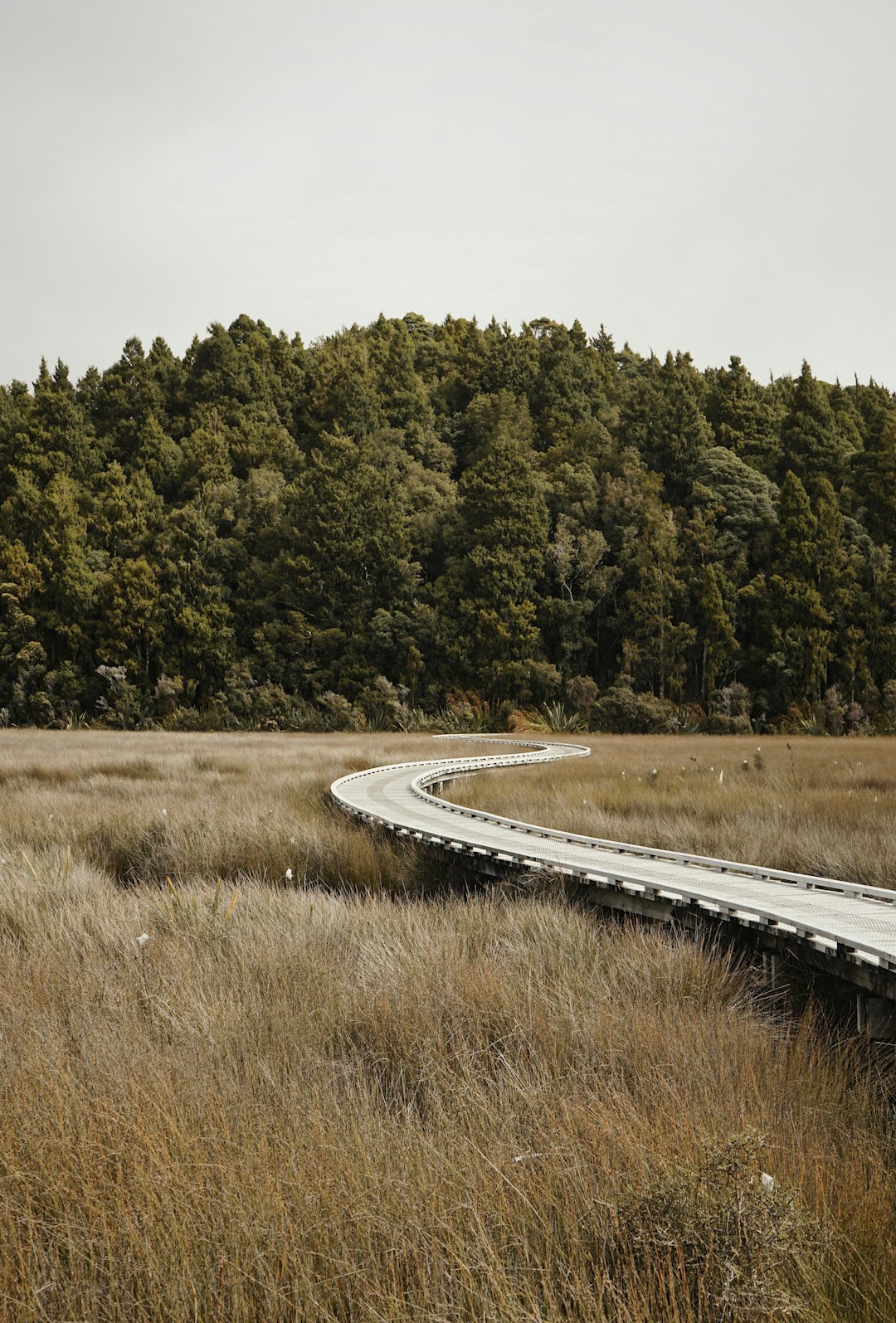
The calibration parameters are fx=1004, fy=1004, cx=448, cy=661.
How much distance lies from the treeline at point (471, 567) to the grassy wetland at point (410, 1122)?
95.7 ft

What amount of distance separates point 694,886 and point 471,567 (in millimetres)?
32570

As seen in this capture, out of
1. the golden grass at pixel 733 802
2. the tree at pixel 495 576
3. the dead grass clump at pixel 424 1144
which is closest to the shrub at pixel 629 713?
the tree at pixel 495 576

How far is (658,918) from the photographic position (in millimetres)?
6965

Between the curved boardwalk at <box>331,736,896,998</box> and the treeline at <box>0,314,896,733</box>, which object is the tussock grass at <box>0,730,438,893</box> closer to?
the curved boardwalk at <box>331,736,896,998</box>

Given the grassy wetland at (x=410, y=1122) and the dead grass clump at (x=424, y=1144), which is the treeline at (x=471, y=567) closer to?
the grassy wetland at (x=410, y=1122)

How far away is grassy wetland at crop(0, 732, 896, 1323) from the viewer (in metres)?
2.77

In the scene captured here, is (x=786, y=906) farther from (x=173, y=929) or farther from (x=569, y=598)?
(x=569, y=598)

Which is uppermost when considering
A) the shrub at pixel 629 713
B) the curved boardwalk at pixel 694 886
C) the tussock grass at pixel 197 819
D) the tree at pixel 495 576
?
the tree at pixel 495 576

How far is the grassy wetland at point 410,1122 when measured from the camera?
9.08 ft

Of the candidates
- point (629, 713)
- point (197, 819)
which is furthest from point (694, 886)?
point (629, 713)

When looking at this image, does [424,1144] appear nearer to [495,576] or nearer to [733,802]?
[733,802]

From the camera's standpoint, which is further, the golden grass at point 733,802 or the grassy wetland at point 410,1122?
the golden grass at point 733,802

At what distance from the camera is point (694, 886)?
24.0 feet

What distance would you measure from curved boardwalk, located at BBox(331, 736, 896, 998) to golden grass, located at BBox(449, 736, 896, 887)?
1104 mm
